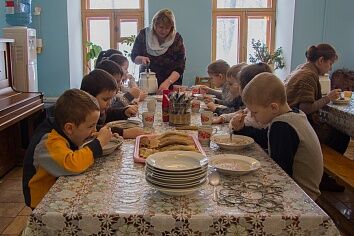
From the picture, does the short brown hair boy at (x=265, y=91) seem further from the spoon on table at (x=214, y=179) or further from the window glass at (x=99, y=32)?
the window glass at (x=99, y=32)

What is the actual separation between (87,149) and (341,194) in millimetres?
2291

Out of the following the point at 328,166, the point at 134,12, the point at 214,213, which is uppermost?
the point at 134,12

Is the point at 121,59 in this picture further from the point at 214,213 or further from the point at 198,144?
the point at 214,213

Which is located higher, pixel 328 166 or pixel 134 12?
pixel 134 12

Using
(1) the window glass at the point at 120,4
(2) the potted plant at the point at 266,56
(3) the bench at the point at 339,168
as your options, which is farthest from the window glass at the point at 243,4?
(3) the bench at the point at 339,168

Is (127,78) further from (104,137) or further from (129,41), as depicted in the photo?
(129,41)

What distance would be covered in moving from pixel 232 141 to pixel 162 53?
1735 millimetres

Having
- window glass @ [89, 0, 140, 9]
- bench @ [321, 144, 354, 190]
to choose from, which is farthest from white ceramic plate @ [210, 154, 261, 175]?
window glass @ [89, 0, 140, 9]

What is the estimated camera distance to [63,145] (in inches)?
53.5

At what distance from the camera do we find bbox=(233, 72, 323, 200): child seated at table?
1.54 meters

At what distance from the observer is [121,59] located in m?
3.12

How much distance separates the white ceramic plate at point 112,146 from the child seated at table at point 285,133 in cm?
56

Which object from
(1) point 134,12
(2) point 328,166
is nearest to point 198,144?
(2) point 328,166

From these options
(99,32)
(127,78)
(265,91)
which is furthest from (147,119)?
(99,32)
